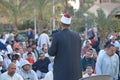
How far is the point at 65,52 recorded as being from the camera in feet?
20.7

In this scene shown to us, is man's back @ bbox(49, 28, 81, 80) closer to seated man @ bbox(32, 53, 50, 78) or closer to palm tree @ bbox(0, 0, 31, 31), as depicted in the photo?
seated man @ bbox(32, 53, 50, 78)

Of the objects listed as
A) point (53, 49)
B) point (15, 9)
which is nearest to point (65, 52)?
point (53, 49)

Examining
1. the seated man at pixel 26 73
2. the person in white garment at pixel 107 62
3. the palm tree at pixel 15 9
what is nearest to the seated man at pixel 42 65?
the seated man at pixel 26 73

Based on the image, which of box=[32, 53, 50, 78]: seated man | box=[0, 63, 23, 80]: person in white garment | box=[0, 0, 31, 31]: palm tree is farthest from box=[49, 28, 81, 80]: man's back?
box=[0, 0, 31, 31]: palm tree

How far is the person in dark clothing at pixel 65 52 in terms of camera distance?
6.29m

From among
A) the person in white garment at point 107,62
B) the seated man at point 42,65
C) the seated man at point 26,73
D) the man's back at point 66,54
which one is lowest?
the seated man at point 42,65

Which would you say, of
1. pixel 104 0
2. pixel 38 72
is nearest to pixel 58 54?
pixel 38 72

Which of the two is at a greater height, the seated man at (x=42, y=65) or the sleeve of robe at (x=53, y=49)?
the sleeve of robe at (x=53, y=49)

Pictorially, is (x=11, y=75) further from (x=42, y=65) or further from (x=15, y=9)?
(x=15, y=9)

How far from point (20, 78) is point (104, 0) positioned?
42.8 meters

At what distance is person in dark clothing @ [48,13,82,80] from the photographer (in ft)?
20.6

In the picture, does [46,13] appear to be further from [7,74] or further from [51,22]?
[7,74]

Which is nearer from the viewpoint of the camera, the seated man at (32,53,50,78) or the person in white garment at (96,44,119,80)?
the person in white garment at (96,44,119,80)

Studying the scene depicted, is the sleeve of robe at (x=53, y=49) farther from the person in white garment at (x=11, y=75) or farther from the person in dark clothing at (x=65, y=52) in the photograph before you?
the person in white garment at (x=11, y=75)
